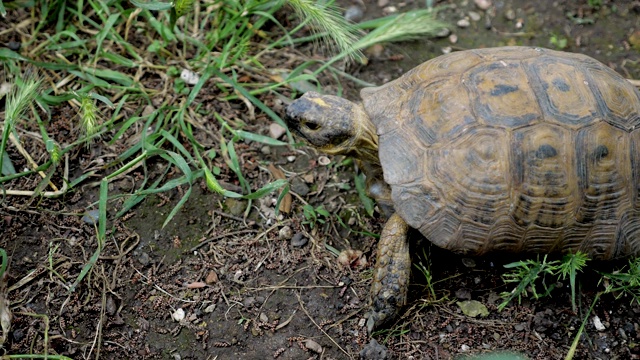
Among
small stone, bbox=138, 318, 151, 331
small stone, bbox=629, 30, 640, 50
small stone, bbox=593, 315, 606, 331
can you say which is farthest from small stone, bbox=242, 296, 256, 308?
small stone, bbox=629, 30, 640, 50

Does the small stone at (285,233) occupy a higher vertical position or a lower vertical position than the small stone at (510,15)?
lower

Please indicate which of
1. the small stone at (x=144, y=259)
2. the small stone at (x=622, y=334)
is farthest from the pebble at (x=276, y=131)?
the small stone at (x=622, y=334)

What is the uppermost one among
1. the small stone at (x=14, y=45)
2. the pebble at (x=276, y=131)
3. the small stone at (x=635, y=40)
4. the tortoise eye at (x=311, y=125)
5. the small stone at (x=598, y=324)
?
the small stone at (x=635, y=40)

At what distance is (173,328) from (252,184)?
867mm

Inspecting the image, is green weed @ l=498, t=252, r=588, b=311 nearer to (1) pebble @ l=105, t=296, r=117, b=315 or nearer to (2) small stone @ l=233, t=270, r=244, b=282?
(2) small stone @ l=233, t=270, r=244, b=282

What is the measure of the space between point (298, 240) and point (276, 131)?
27.6 inches

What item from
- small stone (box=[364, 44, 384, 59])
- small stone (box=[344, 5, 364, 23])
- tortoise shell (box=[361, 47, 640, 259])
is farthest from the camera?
small stone (box=[344, 5, 364, 23])

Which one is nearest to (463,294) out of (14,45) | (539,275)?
(539,275)

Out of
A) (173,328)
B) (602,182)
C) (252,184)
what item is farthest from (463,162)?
(173,328)

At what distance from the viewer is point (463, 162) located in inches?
103

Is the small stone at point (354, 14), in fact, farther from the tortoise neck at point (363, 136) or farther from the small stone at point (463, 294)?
the small stone at point (463, 294)

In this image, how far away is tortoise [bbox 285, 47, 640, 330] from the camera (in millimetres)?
2615

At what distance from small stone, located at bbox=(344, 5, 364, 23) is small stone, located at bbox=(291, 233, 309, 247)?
1.60 m

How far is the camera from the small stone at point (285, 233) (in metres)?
3.04
